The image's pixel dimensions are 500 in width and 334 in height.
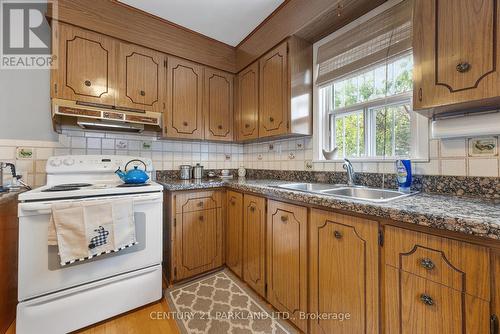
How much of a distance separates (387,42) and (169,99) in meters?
1.87

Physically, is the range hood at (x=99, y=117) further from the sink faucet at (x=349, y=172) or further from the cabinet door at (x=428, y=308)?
the cabinet door at (x=428, y=308)

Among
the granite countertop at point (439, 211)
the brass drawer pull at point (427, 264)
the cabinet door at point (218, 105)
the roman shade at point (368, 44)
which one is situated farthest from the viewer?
the cabinet door at point (218, 105)

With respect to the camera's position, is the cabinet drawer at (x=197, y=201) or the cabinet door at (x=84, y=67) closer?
the cabinet door at (x=84, y=67)

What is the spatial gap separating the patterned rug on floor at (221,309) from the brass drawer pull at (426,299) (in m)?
0.88

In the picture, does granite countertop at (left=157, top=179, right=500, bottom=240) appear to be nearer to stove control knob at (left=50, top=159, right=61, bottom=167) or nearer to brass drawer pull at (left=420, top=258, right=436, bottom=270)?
brass drawer pull at (left=420, top=258, right=436, bottom=270)

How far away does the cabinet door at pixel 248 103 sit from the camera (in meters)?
2.14

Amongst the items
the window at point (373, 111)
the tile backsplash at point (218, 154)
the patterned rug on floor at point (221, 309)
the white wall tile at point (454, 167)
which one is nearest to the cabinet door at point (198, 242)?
the patterned rug on floor at point (221, 309)

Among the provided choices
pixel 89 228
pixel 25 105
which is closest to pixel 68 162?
pixel 25 105

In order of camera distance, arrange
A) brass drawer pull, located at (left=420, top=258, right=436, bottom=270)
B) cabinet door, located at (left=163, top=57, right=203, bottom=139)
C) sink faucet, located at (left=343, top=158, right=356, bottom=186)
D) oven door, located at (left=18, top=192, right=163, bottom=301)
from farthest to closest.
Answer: cabinet door, located at (left=163, top=57, right=203, bottom=139), sink faucet, located at (left=343, top=158, right=356, bottom=186), oven door, located at (left=18, top=192, right=163, bottom=301), brass drawer pull, located at (left=420, top=258, right=436, bottom=270)

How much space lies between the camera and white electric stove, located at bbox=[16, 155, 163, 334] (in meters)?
1.21

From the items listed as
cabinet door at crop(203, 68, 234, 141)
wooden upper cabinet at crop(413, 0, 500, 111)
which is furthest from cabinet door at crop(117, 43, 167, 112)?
wooden upper cabinet at crop(413, 0, 500, 111)

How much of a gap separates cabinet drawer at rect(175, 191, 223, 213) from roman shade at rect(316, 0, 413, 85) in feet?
4.71

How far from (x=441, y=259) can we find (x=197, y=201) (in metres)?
1.65

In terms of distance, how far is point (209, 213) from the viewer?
77.5 inches
